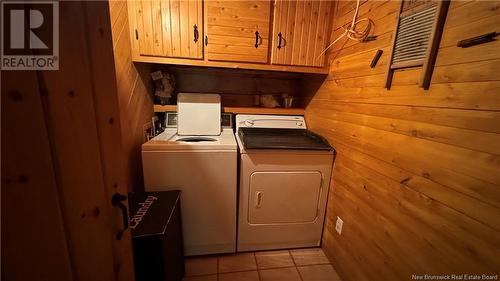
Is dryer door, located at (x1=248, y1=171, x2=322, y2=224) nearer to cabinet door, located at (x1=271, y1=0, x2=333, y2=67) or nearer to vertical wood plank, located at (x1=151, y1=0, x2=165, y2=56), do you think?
cabinet door, located at (x1=271, y1=0, x2=333, y2=67)

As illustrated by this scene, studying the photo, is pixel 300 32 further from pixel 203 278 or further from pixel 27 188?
pixel 203 278

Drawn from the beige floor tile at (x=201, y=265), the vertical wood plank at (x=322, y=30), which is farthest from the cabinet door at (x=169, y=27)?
the beige floor tile at (x=201, y=265)

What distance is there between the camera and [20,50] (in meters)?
0.45

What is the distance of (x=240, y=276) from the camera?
1.57 metres

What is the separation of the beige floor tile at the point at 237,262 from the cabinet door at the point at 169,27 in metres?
1.79

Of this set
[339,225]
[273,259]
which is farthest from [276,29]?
[273,259]

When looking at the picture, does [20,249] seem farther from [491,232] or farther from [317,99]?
[317,99]

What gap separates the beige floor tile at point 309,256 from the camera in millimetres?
1734

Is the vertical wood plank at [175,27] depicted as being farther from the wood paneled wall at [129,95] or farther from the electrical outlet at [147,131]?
the electrical outlet at [147,131]

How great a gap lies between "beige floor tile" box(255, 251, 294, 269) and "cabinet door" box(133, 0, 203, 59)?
1871 mm

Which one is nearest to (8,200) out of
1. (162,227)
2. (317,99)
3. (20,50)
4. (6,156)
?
(6,156)

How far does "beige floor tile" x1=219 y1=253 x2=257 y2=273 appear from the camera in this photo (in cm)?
164

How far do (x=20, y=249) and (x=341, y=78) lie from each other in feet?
6.20
